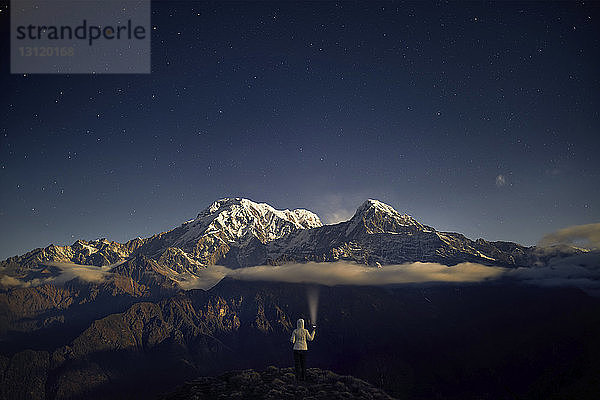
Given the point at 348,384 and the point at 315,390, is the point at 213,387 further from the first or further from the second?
the point at 348,384

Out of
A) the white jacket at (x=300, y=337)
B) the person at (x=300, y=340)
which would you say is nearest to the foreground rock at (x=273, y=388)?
the person at (x=300, y=340)

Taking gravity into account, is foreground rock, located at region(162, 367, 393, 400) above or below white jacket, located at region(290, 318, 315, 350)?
below

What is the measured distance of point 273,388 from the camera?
3866cm

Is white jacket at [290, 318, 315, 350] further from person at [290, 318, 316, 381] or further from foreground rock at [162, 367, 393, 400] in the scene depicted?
foreground rock at [162, 367, 393, 400]

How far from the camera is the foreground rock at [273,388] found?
123 feet

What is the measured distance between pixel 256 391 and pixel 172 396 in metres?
8.62

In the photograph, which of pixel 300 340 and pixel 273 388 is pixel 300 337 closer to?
pixel 300 340

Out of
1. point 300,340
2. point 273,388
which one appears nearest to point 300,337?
point 300,340

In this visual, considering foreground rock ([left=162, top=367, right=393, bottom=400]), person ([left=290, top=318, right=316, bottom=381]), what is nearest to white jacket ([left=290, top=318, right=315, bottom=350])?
person ([left=290, top=318, right=316, bottom=381])

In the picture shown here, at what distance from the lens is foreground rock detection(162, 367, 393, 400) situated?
123 ft

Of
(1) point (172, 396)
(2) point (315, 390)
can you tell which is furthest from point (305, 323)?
(1) point (172, 396)

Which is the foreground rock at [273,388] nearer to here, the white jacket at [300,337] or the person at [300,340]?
the person at [300,340]

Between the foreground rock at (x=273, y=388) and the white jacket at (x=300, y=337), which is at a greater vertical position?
the white jacket at (x=300, y=337)

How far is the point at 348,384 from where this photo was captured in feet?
141
